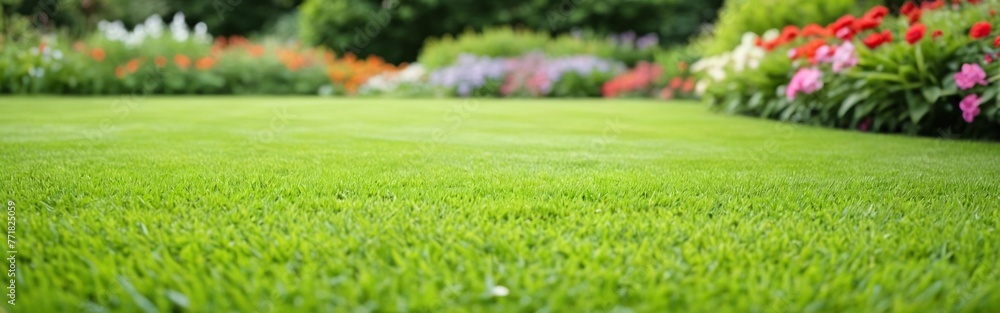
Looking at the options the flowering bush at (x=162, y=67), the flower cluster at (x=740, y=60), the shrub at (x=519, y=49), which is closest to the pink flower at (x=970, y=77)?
the flower cluster at (x=740, y=60)

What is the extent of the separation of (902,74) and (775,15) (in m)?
3.35

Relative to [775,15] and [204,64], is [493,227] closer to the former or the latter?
[775,15]

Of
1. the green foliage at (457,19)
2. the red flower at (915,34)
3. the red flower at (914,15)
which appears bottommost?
the red flower at (915,34)

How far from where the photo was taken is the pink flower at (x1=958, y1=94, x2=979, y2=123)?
3.83 m

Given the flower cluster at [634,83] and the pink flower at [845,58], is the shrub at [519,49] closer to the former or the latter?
the flower cluster at [634,83]

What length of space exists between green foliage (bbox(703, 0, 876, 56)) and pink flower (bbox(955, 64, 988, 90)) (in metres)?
3.51

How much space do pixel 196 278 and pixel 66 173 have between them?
1.40m

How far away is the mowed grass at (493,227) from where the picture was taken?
1.35 m

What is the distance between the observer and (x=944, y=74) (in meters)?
4.19

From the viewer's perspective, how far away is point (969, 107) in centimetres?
386

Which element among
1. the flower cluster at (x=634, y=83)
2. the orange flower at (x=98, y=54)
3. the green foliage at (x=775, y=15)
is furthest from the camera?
the flower cluster at (x=634, y=83)

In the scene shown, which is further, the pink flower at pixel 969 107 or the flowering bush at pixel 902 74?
the flowering bush at pixel 902 74

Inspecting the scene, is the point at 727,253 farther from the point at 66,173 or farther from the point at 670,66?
the point at 670,66

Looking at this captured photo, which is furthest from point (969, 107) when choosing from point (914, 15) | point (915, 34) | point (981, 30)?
point (914, 15)
